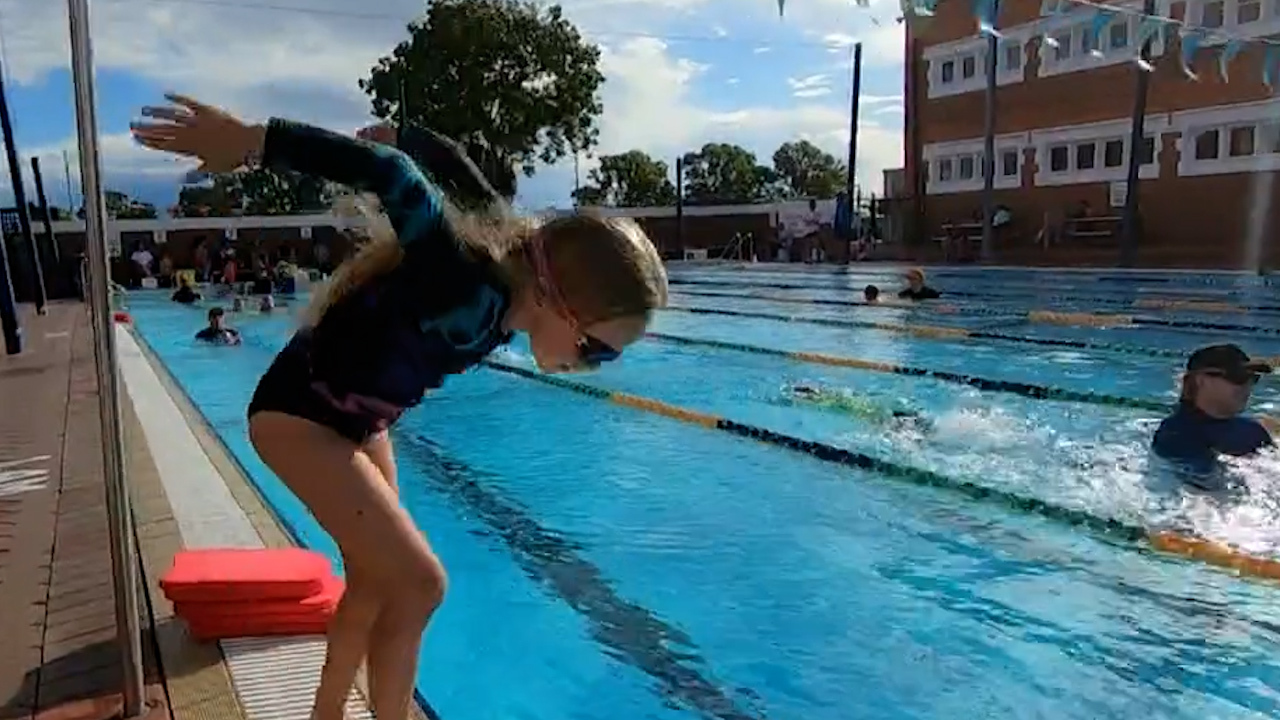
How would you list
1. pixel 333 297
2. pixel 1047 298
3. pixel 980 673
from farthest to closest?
1. pixel 1047 298
2. pixel 980 673
3. pixel 333 297

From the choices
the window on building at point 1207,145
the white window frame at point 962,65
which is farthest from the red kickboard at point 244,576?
the white window frame at point 962,65

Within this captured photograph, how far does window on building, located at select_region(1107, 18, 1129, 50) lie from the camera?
81.0 feet

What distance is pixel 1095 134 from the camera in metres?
26.0

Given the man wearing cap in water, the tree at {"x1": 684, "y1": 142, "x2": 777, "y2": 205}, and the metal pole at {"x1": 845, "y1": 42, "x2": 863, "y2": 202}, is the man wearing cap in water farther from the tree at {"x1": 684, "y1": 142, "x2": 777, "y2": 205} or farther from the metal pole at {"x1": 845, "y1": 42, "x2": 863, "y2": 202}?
the tree at {"x1": 684, "y1": 142, "x2": 777, "y2": 205}

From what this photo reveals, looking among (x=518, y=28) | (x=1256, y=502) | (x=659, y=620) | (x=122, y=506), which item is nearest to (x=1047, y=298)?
(x=1256, y=502)

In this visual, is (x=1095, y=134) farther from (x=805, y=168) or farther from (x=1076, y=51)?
(x=805, y=168)

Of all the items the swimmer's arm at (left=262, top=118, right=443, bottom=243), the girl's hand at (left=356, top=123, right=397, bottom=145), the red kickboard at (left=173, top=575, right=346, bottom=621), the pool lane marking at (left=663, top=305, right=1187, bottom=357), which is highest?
the girl's hand at (left=356, top=123, right=397, bottom=145)

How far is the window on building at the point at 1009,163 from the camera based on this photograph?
92.7ft

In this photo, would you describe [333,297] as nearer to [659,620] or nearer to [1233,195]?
[659,620]

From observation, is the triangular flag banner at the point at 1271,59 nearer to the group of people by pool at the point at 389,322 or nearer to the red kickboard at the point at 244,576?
the red kickboard at the point at 244,576

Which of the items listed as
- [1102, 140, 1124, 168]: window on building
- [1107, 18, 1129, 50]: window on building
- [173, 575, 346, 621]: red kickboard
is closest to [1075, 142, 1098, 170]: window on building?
[1102, 140, 1124, 168]: window on building

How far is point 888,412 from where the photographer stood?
24.0ft

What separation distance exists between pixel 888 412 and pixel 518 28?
29271 millimetres

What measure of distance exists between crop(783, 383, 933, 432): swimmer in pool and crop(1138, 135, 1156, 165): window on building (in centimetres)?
1963
